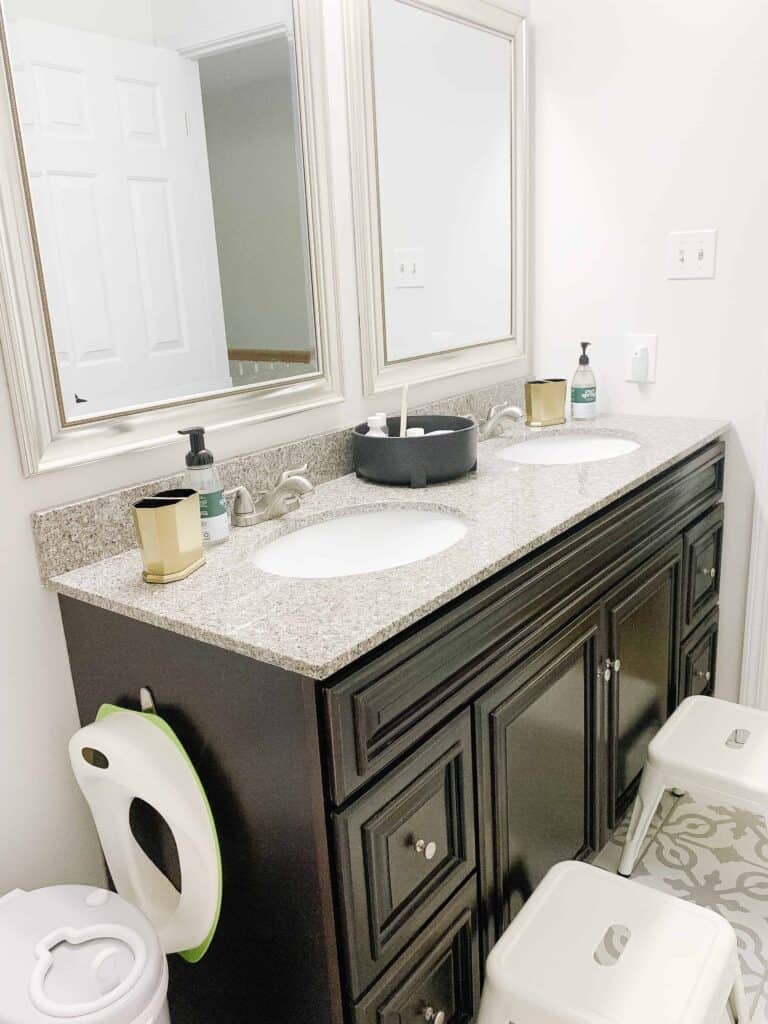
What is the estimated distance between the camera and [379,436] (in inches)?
63.7

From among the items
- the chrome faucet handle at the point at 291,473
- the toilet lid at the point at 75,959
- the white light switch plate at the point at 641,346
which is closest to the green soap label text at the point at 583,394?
the white light switch plate at the point at 641,346

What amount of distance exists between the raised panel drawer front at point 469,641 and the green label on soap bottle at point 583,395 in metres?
0.43

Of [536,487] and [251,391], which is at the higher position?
[251,391]

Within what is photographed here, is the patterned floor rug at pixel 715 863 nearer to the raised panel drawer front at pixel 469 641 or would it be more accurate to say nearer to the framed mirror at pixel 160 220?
the raised panel drawer front at pixel 469 641

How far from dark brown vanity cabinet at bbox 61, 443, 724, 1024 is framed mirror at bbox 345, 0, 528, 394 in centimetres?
63

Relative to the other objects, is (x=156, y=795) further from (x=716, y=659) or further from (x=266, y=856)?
(x=716, y=659)

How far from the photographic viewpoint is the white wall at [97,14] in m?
1.11

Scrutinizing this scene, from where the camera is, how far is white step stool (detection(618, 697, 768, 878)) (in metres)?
1.51

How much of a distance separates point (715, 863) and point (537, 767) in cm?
68

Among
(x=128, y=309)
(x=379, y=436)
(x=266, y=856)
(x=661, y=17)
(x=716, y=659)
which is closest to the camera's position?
(x=266, y=856)

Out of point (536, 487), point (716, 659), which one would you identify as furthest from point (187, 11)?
point (716, 659)

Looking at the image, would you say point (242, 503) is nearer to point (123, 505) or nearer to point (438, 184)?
point (123, 505)

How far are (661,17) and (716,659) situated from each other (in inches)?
60.1

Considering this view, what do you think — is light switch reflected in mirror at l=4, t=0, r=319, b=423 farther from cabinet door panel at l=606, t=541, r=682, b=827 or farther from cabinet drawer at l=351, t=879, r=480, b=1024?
cabinet drawer at l=351, t=879, r=480, b=1024
